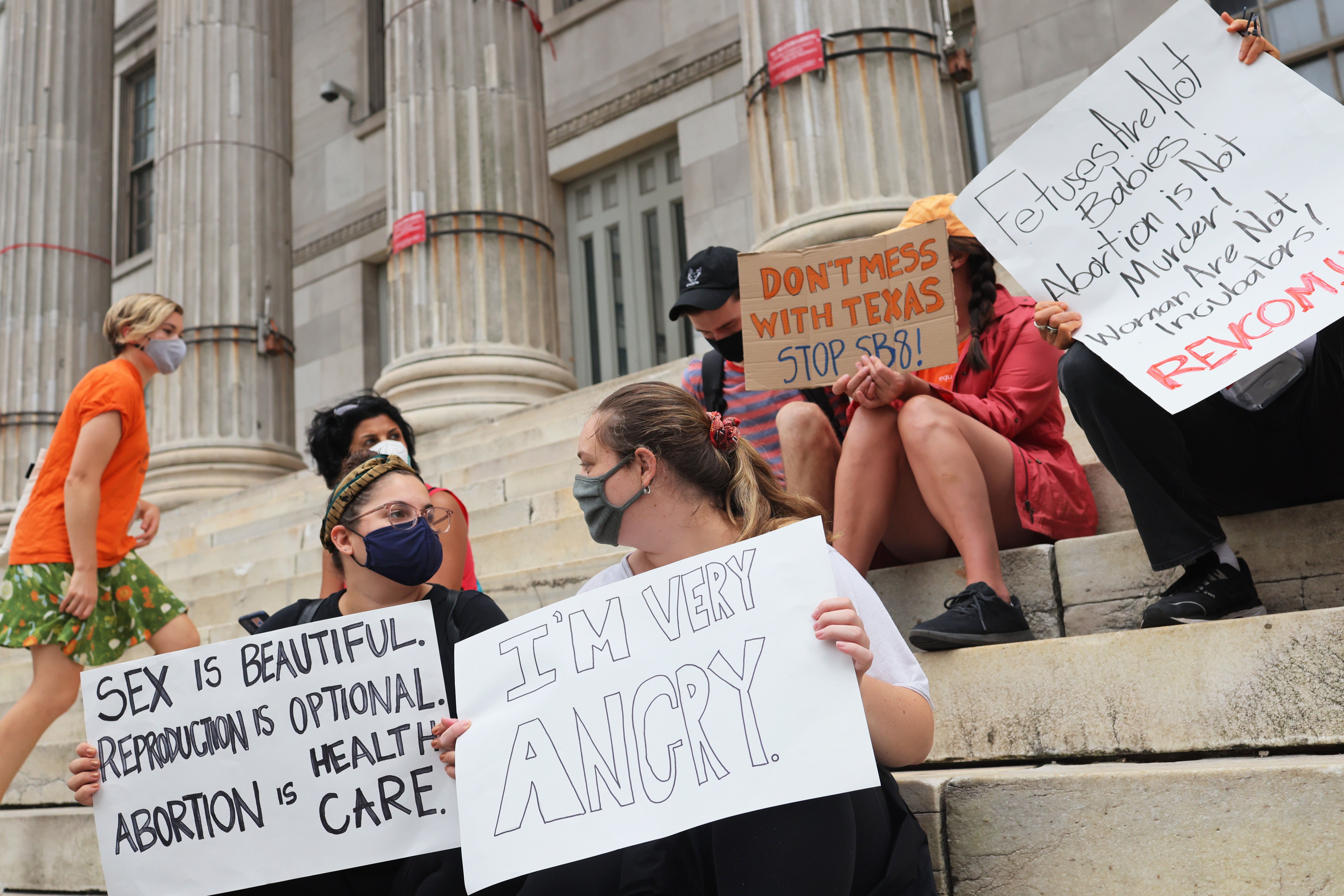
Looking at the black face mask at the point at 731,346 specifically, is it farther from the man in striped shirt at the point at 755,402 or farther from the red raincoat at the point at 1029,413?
the red raincoat at the point at 1029,413

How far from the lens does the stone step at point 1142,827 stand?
6.12 feet

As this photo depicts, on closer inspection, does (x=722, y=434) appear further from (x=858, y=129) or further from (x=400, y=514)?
(x=858, y=129)

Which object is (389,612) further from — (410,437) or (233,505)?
(233,505)

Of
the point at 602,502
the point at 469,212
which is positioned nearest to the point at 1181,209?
the point at 602,502

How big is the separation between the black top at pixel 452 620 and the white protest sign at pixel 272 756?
0.07 m

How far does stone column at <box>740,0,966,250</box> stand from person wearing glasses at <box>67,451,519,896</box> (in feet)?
11.6

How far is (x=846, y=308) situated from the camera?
3156mm

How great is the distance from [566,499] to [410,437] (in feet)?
4.45

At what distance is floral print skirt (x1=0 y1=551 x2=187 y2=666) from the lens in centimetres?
362

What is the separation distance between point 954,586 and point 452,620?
1286 mm

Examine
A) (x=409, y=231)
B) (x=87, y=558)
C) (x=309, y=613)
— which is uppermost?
(x=409, y=231)

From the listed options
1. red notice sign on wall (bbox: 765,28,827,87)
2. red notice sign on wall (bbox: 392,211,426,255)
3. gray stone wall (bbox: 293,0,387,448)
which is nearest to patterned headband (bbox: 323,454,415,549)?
red notice sign on wall (bbox: 765,28,827,87)

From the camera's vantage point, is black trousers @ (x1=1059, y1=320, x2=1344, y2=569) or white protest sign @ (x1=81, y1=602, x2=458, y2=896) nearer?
white protest sign @ (x1=81, y1=602, x2=458, y2=896)

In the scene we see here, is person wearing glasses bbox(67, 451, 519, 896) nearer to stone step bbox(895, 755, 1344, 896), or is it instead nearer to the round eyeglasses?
the round eyeglasses
